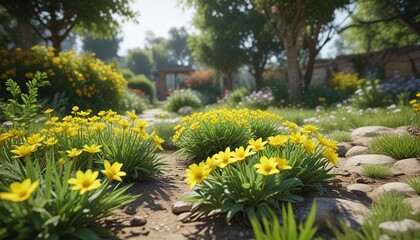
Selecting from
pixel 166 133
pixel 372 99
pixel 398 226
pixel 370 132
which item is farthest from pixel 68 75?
pixel 372 99

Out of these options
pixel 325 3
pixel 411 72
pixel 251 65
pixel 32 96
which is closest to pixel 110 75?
pixel 32 96

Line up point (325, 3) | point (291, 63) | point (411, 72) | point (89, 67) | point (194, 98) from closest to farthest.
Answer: point (89, 67)
point (325, 3)
point (291, 63)
point (194, 98)
point (411, 72)

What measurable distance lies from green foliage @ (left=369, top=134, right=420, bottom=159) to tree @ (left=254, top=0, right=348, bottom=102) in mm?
7483

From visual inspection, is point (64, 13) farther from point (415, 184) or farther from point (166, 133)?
point (415, 184)

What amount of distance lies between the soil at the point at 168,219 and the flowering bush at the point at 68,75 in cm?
558

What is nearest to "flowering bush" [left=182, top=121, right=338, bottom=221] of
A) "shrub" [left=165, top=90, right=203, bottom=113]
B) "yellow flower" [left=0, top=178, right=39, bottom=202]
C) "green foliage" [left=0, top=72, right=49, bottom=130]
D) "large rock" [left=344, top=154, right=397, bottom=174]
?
"yellow flower" [left=0, top=178, right=39, bottom=202]

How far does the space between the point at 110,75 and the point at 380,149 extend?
26.2 ft

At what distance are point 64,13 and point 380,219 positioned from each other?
1239 cm

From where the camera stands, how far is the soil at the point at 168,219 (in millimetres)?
2094

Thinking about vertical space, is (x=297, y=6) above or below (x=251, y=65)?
above

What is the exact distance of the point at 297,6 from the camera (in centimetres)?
1052

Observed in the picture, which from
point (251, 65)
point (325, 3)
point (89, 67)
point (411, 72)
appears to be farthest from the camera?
point (251, 65)

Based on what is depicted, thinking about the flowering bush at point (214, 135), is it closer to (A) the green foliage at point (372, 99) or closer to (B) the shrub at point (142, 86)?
(A) the green foliage at point (372, 99)

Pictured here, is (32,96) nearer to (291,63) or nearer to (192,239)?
(192,239)
